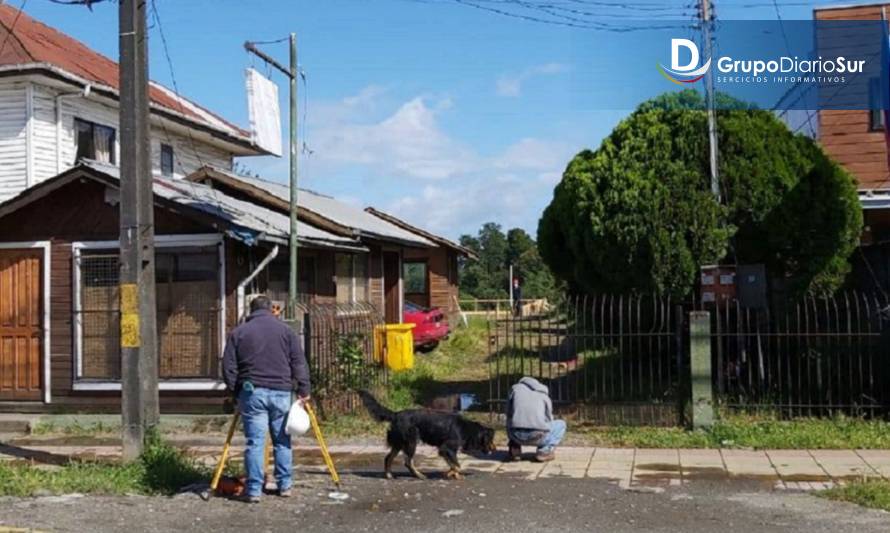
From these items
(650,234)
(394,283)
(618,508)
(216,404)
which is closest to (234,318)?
(216,404)

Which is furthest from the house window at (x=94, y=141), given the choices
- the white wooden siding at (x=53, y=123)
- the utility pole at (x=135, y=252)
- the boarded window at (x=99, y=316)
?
the utility pole at (x=135, y=252)

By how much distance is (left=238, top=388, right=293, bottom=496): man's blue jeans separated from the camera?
844 centimetres

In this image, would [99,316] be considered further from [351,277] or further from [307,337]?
[351,277]

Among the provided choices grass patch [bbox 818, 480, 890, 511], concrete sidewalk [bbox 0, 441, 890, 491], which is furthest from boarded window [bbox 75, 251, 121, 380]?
grass patch [bbox 818, 480, 890, 511]

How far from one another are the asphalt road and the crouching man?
1230mm

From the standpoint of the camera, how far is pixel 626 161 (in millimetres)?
13164

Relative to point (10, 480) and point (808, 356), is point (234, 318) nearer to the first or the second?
point (10, 480)

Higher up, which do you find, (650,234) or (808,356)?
(650,234)

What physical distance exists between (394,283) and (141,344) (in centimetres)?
1375

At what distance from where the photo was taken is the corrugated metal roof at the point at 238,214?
12961mm

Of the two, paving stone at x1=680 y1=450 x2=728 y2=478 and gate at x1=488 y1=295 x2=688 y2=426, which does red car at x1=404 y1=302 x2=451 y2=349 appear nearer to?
gate at x1=488 y1=295 x2=688 y2=426

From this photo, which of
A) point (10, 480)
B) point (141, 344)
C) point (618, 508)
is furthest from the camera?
point (141, 344)

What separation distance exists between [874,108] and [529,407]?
36.4 feet

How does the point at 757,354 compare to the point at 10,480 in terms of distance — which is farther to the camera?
the point at 757,354
